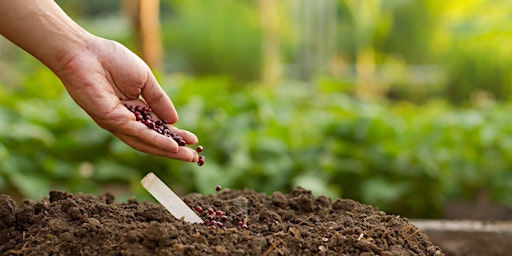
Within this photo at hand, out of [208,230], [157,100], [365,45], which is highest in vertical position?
[365,45]

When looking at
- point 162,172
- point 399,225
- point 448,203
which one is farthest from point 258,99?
point 399,225

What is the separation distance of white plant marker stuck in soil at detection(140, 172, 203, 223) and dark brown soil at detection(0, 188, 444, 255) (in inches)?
1.0

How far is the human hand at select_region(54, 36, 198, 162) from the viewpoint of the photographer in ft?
5.58

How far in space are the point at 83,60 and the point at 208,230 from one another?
500mm

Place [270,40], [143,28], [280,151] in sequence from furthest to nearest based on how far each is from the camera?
[270,40] → [143,28] → [280,151]

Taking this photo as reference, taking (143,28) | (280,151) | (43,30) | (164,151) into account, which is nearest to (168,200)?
(164,151)

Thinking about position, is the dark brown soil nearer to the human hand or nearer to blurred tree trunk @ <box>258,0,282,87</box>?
the human hand

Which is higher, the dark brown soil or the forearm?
the forearm

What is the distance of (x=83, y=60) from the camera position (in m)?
1.72

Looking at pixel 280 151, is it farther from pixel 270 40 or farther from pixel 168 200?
pixel 270 40

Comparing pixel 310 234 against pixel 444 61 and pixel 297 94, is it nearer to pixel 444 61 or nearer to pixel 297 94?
pixel 297 94

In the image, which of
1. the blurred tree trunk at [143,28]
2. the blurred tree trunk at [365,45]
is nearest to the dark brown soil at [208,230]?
the blurred tree trunk at [143,28]

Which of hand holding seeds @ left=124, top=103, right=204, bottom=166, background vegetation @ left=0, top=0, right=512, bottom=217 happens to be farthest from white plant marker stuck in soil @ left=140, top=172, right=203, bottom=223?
background vegetation @ left=0, top=0, right=512, bottom=217

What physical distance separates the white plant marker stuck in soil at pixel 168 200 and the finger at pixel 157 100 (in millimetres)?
244
